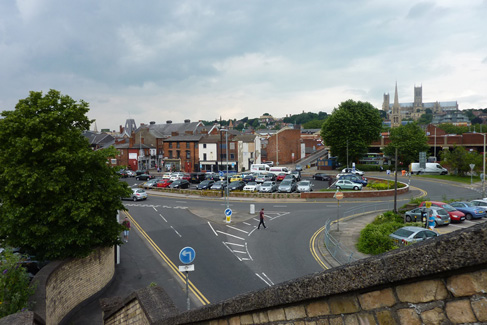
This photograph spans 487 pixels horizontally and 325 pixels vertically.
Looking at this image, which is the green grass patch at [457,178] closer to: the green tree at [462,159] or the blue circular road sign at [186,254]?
the green tree at [462,159]

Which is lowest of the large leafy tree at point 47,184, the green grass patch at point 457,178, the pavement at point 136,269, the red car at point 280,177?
the pavement at point 136,269

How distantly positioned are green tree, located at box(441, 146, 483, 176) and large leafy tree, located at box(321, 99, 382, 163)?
17105 millimetres

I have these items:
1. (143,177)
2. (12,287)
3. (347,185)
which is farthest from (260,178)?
(12,287)

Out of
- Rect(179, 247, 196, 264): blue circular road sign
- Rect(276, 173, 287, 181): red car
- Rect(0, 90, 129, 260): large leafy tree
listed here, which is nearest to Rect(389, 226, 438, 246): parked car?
Rect(179, 247, 196, 264): blue circular road sign

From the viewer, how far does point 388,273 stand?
2.72 m

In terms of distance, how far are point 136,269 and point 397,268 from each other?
58.7 ft

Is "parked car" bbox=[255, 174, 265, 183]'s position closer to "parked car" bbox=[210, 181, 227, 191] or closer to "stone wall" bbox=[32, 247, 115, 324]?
"parked car" bbox=[210, 181, 227, 191]

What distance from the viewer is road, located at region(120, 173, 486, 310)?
16094mm

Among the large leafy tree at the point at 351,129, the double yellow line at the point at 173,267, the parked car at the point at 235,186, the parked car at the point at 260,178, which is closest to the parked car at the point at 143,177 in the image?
the parked car at the point at 260,178

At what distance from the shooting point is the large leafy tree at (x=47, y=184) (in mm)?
13711

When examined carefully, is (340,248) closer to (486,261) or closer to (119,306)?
(119,306)

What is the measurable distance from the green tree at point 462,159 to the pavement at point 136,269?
31.5 meters

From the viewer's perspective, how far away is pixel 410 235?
18.5 meters

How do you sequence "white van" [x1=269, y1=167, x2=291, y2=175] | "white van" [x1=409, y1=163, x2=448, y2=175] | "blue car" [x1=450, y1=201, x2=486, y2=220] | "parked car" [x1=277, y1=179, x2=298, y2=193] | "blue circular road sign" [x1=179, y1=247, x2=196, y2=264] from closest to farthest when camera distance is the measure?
"blue circular road sign" [x1=179, y1=247, x2=196, y2=264]
"blue car" [x1=450, y1=201, x2=486, y2=220]
"parked car" [x1=277, y1=179, x2=298, y2=193]
"white van" [x1=269, y1=167, x2=291, y2=175]
"white van" [x1=409, y1=163, x2=448, y2=175]
